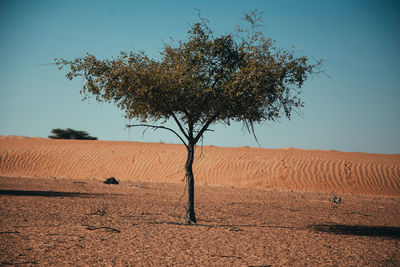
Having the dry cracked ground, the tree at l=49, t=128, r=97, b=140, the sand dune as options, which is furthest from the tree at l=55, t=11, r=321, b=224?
the tree at l=49, t=128, r=97, b=140

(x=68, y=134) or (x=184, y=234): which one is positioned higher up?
(x=68, y=134)

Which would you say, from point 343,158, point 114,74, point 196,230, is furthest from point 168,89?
point 343,158

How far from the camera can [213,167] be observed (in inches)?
934

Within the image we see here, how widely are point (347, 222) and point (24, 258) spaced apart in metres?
8.28

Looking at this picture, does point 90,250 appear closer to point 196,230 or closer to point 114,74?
point 196,230

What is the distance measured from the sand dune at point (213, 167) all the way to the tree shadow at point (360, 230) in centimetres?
1019

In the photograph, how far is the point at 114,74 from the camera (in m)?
7.54

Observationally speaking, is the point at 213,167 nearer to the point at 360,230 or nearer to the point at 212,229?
the point at 360,230

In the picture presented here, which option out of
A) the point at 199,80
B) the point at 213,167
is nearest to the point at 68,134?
the point at 213,167

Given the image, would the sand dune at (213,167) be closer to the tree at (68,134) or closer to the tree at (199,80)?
the tree at (199,80)

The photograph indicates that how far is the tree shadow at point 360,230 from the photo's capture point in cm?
820

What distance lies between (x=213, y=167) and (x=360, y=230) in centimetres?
1539

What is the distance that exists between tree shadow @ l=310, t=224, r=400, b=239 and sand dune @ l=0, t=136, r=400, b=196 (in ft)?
33.4

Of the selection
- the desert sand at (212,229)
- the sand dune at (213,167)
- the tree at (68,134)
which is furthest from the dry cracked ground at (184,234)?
the tree at (68,134)
